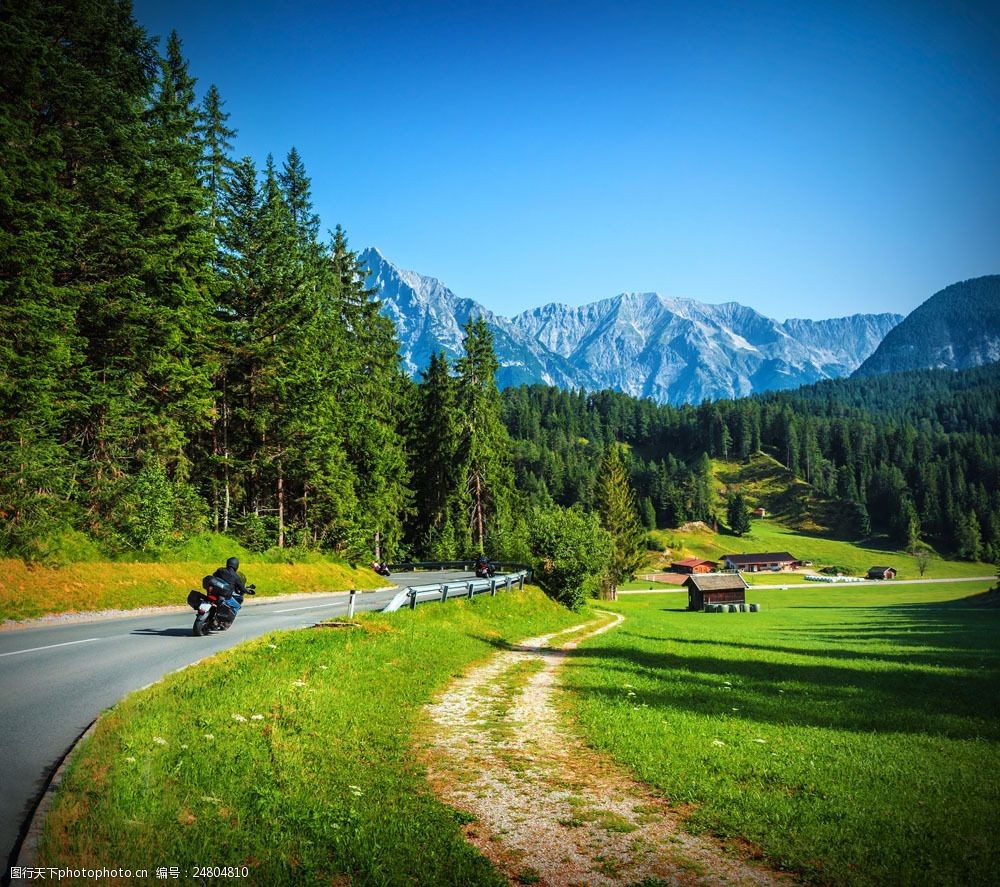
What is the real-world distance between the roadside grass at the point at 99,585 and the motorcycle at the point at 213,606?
4939 millimetres

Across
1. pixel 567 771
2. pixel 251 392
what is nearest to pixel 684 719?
pixel 567 771

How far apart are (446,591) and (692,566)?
4983 inches

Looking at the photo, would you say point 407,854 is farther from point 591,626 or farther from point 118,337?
point 591,626

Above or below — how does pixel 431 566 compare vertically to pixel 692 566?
above

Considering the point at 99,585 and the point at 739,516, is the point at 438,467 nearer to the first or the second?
the point at 99,585

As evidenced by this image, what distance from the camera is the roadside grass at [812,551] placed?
143 metres

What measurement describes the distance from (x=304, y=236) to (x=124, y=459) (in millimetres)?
23618

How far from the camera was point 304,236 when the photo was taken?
1683 inches

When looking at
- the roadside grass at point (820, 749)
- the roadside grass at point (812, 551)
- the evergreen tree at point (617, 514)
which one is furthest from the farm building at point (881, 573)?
the roadside grass at point (820, 749)

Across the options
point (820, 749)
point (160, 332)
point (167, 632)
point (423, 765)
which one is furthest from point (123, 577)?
point (820, 749)

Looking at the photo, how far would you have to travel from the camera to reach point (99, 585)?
67.2 feet

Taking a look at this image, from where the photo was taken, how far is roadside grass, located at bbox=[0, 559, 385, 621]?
1773 cm

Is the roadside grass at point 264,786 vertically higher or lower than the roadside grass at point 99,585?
lower

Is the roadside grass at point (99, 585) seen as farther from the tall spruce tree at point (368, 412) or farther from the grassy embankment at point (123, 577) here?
the tall spruce tree at point (368, 412)
